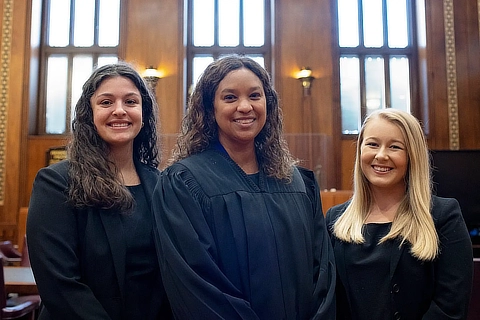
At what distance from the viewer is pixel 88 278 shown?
→ 1.75 metres

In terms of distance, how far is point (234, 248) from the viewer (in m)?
1.65

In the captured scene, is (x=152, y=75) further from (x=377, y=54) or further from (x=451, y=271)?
(x=451, y=271)

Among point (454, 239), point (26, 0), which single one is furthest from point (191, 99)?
point (26, 0)

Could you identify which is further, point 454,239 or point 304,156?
Answer: point 304,156

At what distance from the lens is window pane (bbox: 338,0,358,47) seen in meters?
9.81

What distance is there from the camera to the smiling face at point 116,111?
1.91m

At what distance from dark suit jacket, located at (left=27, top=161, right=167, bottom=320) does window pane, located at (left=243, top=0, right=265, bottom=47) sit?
8.55 meters

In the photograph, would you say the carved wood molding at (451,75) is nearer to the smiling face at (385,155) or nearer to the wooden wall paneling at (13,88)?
the smiling face at (385,155)

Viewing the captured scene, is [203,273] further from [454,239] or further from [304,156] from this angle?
[304,156]

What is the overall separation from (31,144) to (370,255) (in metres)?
8.56

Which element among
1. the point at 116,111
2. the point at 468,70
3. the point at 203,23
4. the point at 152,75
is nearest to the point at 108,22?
the point at 152,75

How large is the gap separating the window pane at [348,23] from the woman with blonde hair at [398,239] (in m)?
8.21

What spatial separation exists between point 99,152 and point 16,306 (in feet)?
7.23

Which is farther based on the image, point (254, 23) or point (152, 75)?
point (254, 23)
